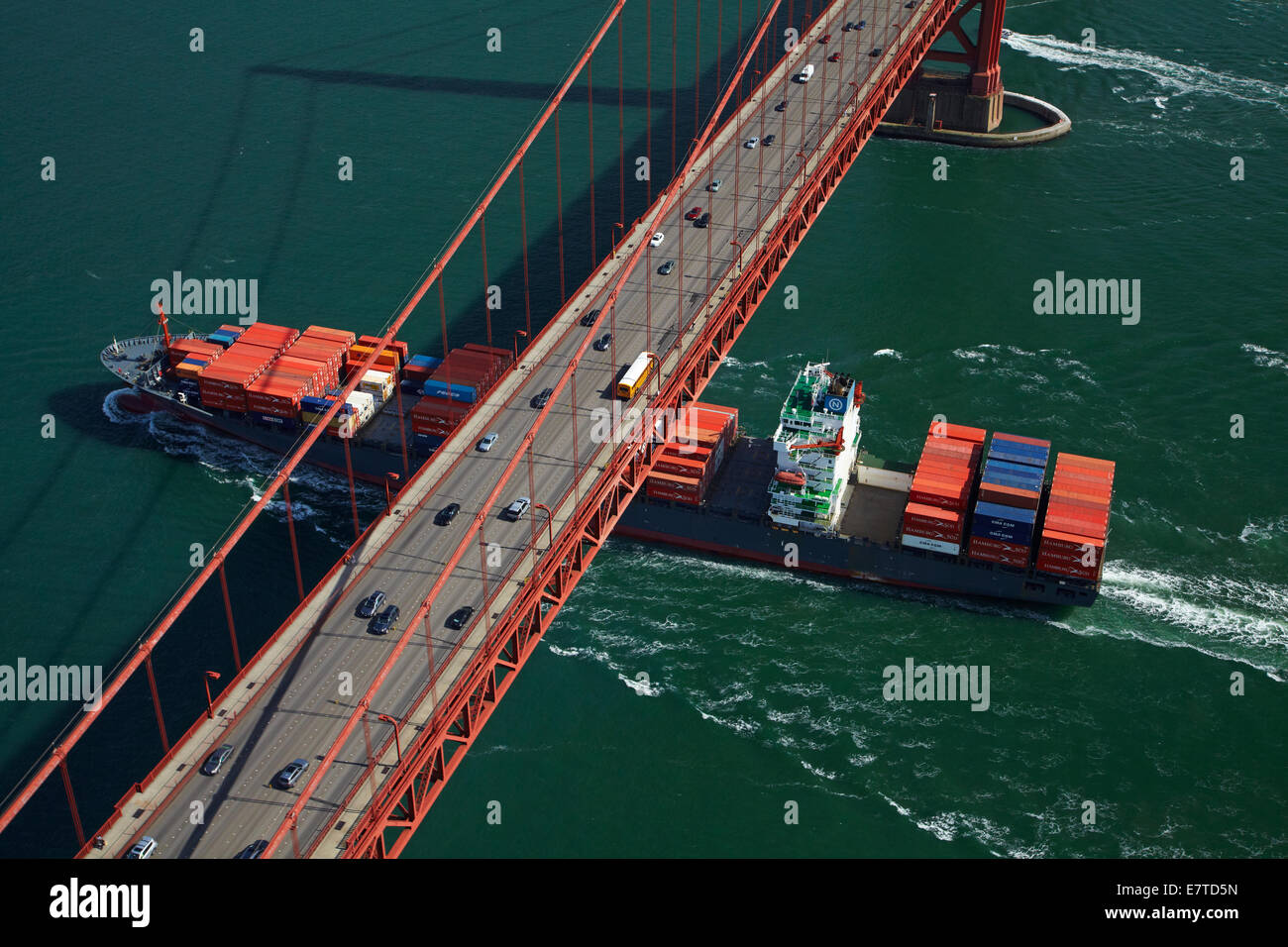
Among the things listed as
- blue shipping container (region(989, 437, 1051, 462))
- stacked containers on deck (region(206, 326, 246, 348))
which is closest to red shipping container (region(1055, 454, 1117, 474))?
blue shipping container (region(989, 437, 1051, 462))

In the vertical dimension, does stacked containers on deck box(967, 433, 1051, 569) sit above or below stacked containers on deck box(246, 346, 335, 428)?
below

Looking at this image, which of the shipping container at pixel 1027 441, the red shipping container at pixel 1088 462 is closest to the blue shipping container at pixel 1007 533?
the red shipping container at pixel 1088 462

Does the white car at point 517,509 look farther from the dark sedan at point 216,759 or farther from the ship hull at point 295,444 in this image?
the ship hull at point 295,444

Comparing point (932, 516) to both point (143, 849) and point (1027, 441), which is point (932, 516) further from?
point (143, 849)

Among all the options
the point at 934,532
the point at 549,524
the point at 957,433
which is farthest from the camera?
the point at 957,433

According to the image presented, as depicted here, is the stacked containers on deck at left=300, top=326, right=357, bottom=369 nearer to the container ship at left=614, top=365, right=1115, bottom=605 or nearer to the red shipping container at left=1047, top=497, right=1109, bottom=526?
the container ship at left=614, top=365, right=1115, bottom=605

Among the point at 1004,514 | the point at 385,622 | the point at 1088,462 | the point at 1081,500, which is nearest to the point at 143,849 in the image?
the point at 385,622
